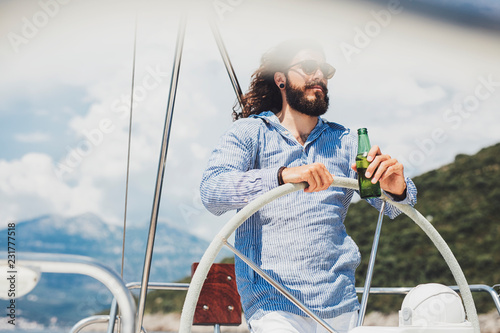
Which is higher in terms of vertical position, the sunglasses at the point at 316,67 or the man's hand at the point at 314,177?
the sunglasses at the point at 316,67

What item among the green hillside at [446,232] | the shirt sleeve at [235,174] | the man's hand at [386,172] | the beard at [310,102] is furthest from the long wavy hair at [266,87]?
the green hillside at [446,232]

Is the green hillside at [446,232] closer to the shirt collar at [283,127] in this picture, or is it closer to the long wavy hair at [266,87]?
the long wavy hair at [266,87]

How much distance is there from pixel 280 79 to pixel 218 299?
31.0 inches

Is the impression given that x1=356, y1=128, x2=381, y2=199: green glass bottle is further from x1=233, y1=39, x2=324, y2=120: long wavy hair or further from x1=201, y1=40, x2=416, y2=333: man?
x1=233, y1=39, x2=324, y2=120: long wavy hair

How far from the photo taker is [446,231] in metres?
19.0

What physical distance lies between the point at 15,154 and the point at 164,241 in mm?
14770

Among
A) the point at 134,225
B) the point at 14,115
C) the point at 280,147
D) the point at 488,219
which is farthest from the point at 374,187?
the point at 134,225

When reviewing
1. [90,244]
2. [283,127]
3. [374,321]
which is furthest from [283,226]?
[90,244]

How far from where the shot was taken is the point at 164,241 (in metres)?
50.4

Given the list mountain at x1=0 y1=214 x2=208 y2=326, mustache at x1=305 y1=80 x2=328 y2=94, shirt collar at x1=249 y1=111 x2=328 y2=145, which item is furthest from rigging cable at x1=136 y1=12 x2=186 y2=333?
mountain at x1=0 y1=214 x2=208 y2=326

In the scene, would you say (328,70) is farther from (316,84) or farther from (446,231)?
(446,231)

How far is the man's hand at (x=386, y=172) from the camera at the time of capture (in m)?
1.21

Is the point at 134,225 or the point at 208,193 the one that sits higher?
the point at 134,225

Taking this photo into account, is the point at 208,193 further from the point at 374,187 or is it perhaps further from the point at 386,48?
the point at 386,48
